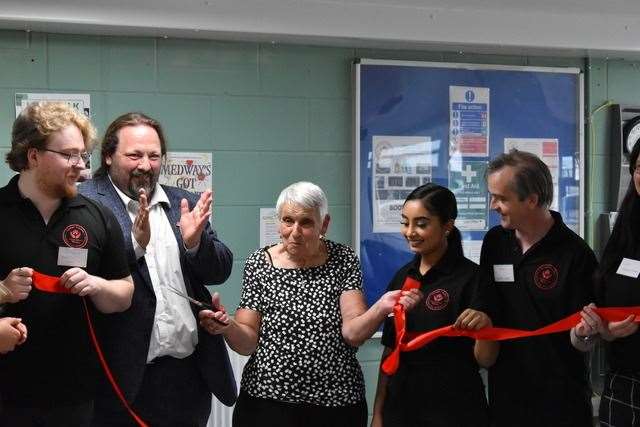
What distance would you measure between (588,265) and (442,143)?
155cm

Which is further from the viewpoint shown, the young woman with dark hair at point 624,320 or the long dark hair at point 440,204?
the long dark hair at point 440,204

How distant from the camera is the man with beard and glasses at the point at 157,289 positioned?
2455 millimetres

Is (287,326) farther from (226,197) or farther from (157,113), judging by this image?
(157,113)

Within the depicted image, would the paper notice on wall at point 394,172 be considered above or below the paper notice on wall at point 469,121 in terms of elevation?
below

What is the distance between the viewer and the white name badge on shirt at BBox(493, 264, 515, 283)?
2.47 meters

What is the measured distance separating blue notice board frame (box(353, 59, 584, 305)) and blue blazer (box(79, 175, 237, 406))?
1266mm

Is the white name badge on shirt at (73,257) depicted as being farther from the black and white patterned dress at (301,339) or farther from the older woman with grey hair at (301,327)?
the black and white patterned dress at (301,339)

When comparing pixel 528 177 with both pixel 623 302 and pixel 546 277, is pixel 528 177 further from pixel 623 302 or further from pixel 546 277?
pixel 623 302

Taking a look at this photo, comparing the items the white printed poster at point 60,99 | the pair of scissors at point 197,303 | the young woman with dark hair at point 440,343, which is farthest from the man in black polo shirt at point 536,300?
the white printed poster at point 60,99

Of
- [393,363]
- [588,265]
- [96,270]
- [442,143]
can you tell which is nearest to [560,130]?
[442,143]

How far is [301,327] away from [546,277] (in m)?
0.85

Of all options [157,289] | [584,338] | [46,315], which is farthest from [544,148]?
[46,315]

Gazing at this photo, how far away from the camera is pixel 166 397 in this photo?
2.56m

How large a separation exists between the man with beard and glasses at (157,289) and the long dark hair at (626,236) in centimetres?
131
